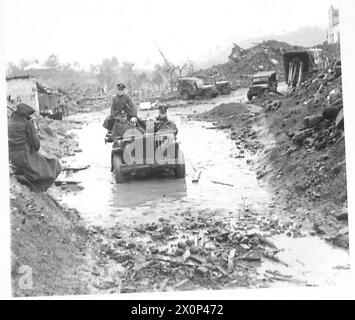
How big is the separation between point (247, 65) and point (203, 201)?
3.08 ft

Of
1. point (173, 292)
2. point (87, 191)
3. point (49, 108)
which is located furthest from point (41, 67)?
point (173, 292)

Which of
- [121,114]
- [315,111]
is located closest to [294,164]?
[315,111]

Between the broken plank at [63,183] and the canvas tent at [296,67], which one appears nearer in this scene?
the broken plank at [63,183]

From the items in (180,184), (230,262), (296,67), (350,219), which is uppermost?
(296,67)

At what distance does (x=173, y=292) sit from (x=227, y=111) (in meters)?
1.18

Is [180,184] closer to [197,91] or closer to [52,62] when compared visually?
[197,91]

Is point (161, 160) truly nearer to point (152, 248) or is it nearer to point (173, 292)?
point (152, 248)

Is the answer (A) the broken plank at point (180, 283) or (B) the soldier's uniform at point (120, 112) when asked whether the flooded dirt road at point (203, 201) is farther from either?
(A) the broken plank at point (180, 283)

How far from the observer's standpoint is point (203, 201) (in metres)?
3.14

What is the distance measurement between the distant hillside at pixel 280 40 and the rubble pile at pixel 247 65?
39mm

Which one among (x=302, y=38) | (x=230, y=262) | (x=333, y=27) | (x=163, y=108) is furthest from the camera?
(x=163, y=108)

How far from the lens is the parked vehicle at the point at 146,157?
321cm

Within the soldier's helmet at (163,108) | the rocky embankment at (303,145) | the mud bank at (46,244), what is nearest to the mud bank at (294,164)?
the rocky embankment at (303,145)

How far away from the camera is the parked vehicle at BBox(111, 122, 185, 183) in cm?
321
